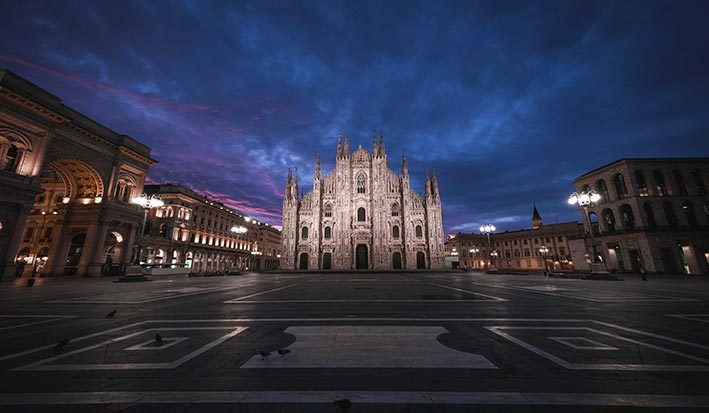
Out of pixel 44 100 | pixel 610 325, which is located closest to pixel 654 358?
pixel 610 325

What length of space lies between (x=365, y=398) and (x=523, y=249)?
78.4 metres

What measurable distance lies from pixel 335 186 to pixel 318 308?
127 ft

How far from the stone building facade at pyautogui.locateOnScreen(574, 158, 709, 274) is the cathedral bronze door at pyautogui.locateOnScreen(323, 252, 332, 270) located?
34450mm

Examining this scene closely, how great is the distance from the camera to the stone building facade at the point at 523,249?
59719 millimetres

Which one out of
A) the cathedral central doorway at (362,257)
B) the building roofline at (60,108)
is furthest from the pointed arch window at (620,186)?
the building roofline at (60,108)

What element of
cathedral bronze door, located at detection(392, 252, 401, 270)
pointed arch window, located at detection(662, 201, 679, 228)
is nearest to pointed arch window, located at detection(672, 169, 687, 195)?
pointed arch window, located at detection(662, 201, 679, 228)

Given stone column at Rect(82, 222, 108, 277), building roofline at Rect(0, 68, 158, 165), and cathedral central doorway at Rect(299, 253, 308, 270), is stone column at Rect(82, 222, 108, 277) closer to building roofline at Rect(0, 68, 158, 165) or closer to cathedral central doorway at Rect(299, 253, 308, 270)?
building roofline at Rect(0, 68, 158, 165)

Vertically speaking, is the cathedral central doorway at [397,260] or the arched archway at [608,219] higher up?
the arched archway at [608,219]

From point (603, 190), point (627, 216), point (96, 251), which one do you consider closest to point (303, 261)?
point (96, 251)

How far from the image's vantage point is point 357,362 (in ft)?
10.6

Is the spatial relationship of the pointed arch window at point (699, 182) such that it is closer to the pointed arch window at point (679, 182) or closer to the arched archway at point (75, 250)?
the pointed arch window at point (679, 182)

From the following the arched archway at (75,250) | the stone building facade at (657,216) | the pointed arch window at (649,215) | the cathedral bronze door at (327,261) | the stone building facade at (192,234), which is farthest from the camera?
the cathedral bronze door at (327,261)

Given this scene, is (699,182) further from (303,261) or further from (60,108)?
(60,108)

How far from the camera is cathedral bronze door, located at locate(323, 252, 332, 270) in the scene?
1646 inches
